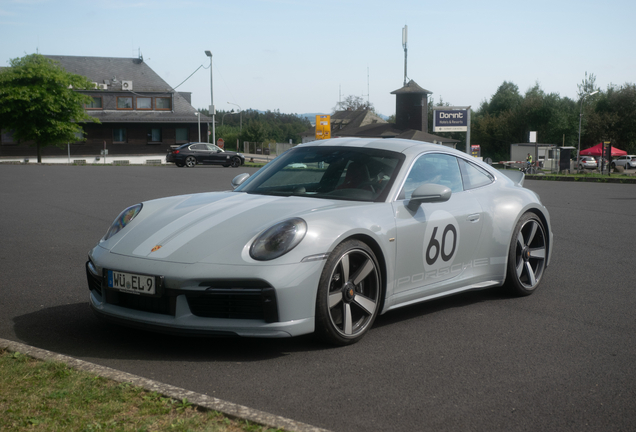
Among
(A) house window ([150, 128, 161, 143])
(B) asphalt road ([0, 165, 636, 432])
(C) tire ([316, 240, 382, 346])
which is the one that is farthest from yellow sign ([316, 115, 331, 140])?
(C) tire ([316, 240, 382, 346])

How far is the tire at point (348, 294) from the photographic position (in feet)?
12.7

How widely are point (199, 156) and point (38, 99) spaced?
52.8 ft

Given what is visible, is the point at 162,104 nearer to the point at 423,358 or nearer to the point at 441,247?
the point at 441,247

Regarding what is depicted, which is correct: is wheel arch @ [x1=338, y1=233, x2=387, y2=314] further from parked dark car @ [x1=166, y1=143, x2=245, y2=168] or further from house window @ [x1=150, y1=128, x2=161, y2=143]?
house window @ [x1=150, y1=128, x2=161, y2=143]

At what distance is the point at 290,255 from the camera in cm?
373

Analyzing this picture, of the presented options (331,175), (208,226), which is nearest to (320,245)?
(208,226)

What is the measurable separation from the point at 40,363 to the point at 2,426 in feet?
2.68

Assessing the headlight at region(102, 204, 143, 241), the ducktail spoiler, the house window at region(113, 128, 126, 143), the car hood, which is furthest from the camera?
the house window at region(113, 128, 126, 143)

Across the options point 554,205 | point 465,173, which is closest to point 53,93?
point 554,205

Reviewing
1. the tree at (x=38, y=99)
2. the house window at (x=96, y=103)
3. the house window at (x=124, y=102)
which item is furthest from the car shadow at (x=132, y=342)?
the house window at (x=96, y=103)

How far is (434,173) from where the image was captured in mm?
5027

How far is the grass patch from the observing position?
2.71 meters

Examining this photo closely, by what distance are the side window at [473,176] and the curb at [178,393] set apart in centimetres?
302

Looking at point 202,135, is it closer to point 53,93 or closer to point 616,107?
point 53,93
